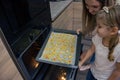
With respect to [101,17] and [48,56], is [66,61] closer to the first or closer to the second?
[48,56]

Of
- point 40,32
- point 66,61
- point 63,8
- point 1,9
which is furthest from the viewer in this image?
point 63,8

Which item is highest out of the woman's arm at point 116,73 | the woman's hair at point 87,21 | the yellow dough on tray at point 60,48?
the woman's hair at point 87,21

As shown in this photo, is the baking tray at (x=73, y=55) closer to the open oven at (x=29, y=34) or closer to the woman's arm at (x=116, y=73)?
the open oven at (x=29, y=34)

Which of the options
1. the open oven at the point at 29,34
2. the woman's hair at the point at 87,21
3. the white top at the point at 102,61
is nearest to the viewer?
the open oven at the point at 29,34

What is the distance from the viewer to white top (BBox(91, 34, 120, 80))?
791 mm

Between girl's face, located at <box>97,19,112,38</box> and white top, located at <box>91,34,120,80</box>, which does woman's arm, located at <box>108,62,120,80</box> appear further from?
girl's face, located at <box>97,19,112,38</box>

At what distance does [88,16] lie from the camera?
104 cm

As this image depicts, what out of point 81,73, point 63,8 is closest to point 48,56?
point 81,73

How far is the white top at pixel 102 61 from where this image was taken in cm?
79

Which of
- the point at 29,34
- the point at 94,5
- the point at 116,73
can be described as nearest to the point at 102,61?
the point at 116,73

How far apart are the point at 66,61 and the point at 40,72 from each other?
19cm

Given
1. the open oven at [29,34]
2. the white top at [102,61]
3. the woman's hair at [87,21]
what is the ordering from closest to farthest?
1. the open oven at [29,34]
2. the white top at [102,61]
3. the woman's hair at [87,21]

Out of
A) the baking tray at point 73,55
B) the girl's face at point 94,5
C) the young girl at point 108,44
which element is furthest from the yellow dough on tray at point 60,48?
the girl's face at point 94,5

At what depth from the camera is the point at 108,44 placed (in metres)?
0.81
